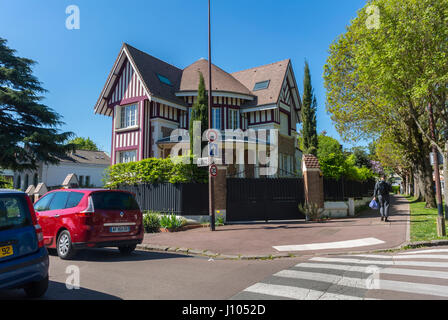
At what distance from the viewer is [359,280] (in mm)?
4938

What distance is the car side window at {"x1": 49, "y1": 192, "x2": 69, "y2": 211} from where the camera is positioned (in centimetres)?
748

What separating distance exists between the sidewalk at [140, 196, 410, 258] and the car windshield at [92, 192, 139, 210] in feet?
6.24

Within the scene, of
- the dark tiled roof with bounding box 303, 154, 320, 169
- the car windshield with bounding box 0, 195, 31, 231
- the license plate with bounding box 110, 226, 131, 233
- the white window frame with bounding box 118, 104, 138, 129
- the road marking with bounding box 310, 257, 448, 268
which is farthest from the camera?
the white window frame with bounding box 118, 104, 138, 129

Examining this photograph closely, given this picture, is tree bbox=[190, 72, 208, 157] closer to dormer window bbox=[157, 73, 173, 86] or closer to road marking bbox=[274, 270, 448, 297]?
dormer window bbox=[157, 73, 173, 86]

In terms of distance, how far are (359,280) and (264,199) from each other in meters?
9.26

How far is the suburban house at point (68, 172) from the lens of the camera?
33.7 metres

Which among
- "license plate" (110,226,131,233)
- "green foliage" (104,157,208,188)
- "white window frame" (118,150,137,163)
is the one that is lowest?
"license plate" (110,226,131,233)

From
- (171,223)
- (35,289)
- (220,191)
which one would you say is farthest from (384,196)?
(35,289)

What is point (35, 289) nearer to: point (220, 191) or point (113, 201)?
point (113, 201)

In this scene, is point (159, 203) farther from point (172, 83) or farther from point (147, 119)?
point (172, 83)

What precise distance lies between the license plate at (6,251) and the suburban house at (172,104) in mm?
15889

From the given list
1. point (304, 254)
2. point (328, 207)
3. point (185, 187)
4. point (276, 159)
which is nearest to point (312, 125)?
point (276, 159)

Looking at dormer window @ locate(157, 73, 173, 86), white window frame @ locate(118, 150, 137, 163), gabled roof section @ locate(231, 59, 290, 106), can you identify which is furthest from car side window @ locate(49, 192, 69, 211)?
gabled roof section @ locate(231, 59, 290, 106)

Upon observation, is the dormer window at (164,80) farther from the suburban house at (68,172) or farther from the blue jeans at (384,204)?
the blue jeans at (384,204)
